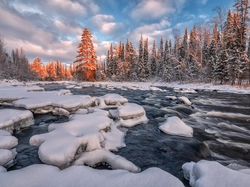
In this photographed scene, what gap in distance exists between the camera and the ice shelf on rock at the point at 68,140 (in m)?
2.52

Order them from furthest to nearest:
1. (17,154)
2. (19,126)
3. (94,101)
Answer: (94,101)
(19,126)
(17,154)

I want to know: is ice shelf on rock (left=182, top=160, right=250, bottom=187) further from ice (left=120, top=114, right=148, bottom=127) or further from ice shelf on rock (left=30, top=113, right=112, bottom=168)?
ice (left=120, top=114, right=148, bottom=127)

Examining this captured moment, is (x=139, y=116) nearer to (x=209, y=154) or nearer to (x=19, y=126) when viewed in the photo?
(x=209, y=154)

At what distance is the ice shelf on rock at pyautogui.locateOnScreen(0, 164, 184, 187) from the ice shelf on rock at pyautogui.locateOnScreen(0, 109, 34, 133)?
A: 217 centimetres

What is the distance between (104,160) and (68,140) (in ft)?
2.74

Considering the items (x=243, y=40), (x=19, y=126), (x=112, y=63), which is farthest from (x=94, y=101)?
(x=112, y=63)

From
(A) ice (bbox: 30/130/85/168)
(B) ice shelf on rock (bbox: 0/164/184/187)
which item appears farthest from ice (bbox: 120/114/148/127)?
(B) ice shelf on rock (bbox: 0/164/184/187)

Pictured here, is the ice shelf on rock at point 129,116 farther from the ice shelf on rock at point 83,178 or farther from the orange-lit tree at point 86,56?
the orange-lit tree at point 86,56

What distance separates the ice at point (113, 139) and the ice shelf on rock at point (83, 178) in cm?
118

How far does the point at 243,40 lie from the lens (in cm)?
2048

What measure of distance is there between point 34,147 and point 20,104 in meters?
3.26

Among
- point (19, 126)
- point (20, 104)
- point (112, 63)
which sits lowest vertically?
point (19, 126)

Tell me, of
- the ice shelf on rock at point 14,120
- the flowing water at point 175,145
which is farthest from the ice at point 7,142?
the ice shelf on rock at point 14,120

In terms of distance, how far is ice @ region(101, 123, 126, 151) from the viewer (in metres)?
3.39
